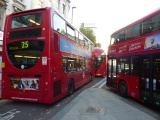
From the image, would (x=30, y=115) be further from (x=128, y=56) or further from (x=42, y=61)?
(x=128, y=56)

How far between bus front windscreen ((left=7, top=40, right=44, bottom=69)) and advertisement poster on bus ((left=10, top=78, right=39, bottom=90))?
533 mm

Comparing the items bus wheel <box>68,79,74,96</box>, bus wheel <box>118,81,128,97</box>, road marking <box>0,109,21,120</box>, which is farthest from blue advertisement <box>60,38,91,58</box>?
road marking <box>0,109,21,120</box>

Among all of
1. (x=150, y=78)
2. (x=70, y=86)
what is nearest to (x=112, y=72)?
(x=70, y=86)

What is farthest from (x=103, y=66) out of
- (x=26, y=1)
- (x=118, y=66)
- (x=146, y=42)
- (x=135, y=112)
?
(x=135, y=112)

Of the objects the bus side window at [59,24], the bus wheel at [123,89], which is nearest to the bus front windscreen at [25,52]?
the bus side window at [59,24]

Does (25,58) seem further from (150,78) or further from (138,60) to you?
(150,78)

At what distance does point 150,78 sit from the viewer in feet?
28.2

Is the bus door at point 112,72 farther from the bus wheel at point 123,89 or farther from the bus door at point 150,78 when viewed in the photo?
the bus door at point 150,78

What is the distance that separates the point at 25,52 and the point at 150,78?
16.6 feet

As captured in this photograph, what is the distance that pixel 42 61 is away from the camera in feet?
28.5

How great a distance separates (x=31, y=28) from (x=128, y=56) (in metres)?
4.95

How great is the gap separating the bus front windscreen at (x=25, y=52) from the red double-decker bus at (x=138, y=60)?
4287mm

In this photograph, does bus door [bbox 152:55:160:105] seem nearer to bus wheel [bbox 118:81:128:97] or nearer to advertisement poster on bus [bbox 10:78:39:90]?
bus wheel [bbox 118:81:128:97]

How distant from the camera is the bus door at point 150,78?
8162 millimetres
